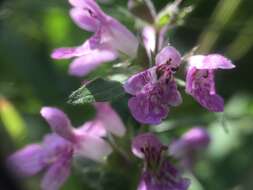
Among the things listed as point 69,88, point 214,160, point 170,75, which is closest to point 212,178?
point 214,160

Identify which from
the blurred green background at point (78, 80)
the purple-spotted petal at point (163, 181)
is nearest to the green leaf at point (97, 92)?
the purple-spotted petal at point (163, 181)

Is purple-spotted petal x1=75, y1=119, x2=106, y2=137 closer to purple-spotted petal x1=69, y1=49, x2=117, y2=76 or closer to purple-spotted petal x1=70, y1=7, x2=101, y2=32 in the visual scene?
purple-spotted petal x1=69, y1=49, x2=117, y2=76

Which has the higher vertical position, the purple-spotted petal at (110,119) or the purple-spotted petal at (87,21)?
the purple-spotted petal at (87,21)

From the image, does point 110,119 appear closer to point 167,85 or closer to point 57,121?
point 57,121

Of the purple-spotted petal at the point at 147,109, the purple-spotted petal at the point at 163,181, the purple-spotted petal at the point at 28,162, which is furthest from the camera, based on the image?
the purple-spotted petal at the point at 28,162

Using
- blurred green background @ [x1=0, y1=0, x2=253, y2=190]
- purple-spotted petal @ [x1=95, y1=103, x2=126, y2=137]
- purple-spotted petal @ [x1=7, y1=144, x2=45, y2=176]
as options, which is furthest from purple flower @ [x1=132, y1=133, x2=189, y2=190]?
blurred green background @ [x1=0, y1=0, x2=253, y2=190]

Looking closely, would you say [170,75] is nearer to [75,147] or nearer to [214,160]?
[75,147]

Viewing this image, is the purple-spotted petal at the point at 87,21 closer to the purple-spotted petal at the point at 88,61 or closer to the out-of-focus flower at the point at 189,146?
the purple-spotted petal at the point at 88,61
